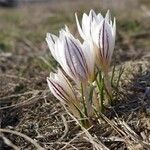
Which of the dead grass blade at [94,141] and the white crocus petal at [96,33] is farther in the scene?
the white crocus petal at [96,33]

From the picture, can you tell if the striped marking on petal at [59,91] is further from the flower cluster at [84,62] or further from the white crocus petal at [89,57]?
the white crocus petal at [89,57]

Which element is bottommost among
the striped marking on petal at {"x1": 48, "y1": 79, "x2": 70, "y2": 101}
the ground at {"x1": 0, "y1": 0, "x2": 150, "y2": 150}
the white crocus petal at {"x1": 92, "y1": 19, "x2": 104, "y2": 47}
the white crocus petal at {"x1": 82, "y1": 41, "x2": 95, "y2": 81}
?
the ground at {"x1": 0, "y1": 0, "x2": 150, "y2": 150}

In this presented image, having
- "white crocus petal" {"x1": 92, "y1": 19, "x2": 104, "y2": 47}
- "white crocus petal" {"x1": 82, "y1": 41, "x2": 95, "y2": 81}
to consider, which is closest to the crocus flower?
"white crocus petal" {"x1": 82, "y1": 41, "x2": 95, "y2": 81}

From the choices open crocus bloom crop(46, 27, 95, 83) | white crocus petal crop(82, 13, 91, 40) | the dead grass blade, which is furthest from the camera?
white crocus petal crop(82, 13, 91, 40)

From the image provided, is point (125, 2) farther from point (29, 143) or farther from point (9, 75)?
point (29, 143)

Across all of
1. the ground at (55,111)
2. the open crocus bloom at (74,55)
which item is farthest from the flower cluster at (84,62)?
the ground at (55,111)

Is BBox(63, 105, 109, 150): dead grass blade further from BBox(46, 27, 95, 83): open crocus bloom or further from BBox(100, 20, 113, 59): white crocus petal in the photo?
Answer: BBox(100, 20, 113, 59): white crocus petal

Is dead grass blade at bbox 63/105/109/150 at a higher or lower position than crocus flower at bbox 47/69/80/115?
lower

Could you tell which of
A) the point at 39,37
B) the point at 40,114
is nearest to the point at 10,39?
the point at 39,37
